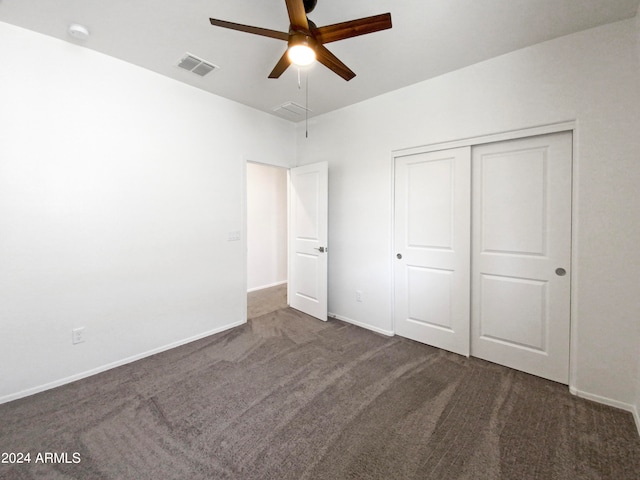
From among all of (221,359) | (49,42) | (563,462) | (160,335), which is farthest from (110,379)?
(563,462)

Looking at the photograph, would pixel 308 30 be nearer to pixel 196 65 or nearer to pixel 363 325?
pixel 196 65

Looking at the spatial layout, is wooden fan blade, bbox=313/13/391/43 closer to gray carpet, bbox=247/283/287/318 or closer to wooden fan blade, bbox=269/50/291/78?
wooden fan blade, bbox=269/50/291/78

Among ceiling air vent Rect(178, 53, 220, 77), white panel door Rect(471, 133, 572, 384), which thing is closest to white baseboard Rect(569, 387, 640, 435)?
white panel door Rect(471, 133, 572, 384)

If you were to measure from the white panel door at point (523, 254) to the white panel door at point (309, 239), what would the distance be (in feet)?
5.64

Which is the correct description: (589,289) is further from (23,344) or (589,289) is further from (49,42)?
(49,42)

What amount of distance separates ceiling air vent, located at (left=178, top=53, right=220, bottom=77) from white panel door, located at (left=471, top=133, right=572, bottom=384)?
8.74ft

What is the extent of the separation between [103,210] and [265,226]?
10.6ft

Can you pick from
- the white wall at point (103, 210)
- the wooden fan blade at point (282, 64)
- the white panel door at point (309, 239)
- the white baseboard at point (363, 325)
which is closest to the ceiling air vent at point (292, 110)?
the white wall at point (103, 210)

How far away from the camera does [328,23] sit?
1.99m

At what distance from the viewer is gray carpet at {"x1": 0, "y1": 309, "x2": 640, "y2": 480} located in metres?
1.45

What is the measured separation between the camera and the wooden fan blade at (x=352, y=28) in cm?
145

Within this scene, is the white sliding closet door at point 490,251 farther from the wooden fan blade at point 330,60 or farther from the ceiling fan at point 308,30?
the ceiling fan at point 308,30

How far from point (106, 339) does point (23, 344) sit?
51cm

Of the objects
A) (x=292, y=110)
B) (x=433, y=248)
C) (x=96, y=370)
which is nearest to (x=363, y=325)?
(x=433, y=248)
